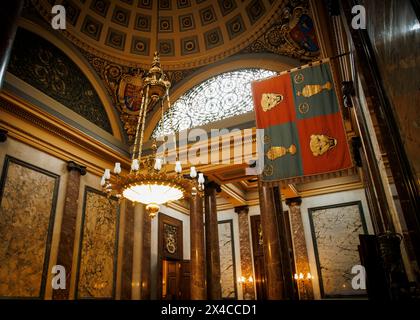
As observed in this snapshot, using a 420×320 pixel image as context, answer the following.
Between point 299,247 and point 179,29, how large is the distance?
8.58 metres

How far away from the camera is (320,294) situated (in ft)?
34.4

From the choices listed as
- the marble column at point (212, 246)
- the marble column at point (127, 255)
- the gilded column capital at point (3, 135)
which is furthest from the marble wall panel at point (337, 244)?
the gilded column capital at point (3, 135)

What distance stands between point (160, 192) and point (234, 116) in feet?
14.7

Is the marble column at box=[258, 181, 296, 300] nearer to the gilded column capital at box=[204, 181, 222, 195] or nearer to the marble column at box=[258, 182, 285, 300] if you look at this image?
the marble column at box=[258, 182, 285, 300]

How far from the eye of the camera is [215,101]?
1002 centimetres

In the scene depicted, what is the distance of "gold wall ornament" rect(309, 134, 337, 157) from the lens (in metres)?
4.64

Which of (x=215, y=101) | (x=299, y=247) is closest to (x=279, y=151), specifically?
(x=215, y=101)

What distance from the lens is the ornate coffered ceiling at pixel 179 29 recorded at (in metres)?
8.79

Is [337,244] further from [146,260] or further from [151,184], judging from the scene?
[151,184]

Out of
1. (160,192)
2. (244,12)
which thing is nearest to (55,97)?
(160,192)

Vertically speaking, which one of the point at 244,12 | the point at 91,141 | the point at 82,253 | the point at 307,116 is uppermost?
the point at 244,12

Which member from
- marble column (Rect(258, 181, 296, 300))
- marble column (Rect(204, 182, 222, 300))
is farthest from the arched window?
marble column (Rect(258, 181, 296, 300))
